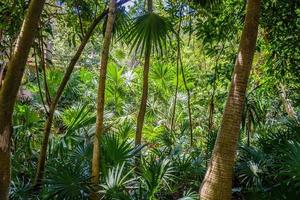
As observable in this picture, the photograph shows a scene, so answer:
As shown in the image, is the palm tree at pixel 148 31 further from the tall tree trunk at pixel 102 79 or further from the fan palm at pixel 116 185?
the fan palm at pixel 116 185

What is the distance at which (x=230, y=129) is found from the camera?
396 cm

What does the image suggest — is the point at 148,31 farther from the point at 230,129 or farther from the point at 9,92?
the point at 9,92

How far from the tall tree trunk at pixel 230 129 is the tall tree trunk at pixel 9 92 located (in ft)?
6.55

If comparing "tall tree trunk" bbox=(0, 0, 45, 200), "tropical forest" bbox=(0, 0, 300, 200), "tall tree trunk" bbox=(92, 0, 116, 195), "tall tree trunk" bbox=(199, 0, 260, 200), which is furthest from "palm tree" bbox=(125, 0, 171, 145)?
"tall tree trunk" bbox=(0, 0, 45, 200)

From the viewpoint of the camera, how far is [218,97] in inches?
288

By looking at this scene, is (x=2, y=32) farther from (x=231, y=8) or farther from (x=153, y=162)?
(x=231, y=8)

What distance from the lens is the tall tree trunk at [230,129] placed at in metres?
3.90

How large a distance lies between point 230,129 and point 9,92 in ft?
7.15

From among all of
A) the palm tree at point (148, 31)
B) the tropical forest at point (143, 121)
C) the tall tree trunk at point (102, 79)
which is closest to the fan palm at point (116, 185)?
the tropical forest at point (143, 121)

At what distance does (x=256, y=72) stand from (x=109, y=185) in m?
5.11

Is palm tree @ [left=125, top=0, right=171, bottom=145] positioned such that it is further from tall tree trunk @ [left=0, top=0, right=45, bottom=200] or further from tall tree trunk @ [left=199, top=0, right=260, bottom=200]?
tall tree trunk @ [left=0, top=0, right=45, bottom=200]

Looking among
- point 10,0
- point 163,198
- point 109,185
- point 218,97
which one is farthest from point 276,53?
point 10,0

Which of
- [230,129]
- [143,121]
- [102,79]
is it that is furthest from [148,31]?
[230,129]

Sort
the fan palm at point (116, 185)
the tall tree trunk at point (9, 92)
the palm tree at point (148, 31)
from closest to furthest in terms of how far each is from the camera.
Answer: the tall tree trunk at point (9, 92) < the fan palm at point (116, 185) < the palm tree at point (148, 31)
